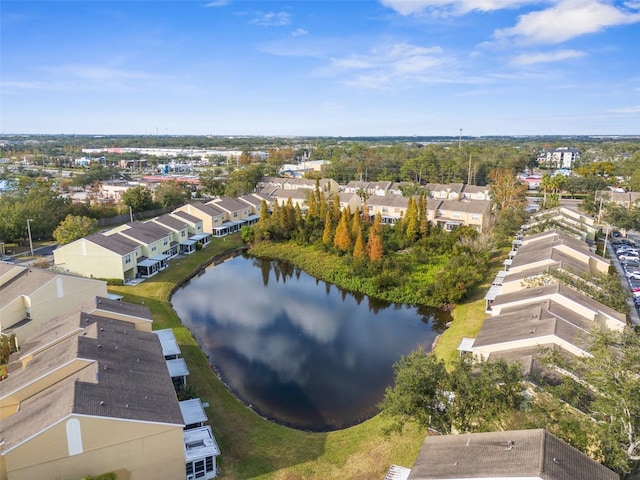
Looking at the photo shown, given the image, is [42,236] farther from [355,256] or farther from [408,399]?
[408,399]

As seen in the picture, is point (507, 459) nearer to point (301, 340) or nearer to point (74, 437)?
point (74, 437)

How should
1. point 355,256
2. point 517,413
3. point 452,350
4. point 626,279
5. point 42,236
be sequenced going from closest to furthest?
point 517,413, point 452,350, point 626,279, point 355,256, point 42,236

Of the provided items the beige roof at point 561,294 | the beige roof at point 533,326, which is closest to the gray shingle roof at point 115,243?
the beige roof at point 533,326

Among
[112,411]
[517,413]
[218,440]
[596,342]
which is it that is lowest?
[218,440]

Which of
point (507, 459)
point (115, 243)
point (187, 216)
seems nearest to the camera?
point (507, 459)

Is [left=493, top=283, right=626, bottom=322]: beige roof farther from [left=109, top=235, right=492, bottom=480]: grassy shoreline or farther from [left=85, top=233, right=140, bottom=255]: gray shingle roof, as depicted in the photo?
A: [left=85, top=233, right=140, bottom=255]: gray shingle roof

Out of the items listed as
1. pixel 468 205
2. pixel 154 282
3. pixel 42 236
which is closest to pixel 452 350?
pixel 154 282

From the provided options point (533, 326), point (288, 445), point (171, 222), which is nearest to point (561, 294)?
point (533, 326)

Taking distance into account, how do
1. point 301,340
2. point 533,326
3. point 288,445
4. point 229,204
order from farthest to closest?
point 229,204
point 301,340
point 533,326
point 288,445
